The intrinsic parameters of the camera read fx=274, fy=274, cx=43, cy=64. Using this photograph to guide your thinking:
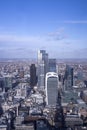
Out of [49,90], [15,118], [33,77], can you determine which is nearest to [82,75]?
[49,90]

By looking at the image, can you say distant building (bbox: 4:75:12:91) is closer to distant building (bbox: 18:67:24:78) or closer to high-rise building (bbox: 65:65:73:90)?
distant building (bbox: 18:67:24:78)

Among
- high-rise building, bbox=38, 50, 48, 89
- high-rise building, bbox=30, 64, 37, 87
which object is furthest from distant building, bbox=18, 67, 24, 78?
high-rise building, bbox=38, 50, 48, 89

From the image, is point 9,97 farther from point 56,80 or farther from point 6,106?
point 56,80

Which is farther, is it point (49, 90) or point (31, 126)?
point (49, 90)

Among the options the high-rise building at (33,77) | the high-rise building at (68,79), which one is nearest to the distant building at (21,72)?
the high-rise building at (33,77)

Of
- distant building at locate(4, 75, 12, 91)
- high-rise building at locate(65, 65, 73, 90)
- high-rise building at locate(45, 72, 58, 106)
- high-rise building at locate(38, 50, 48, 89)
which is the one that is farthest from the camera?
distant building at locate(4, 75, 12, 91)

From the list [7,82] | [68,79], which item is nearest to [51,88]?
[68,79]

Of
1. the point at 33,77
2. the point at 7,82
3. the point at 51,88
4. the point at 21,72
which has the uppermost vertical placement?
the point at 21,72

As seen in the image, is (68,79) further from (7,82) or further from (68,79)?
(7,82)
